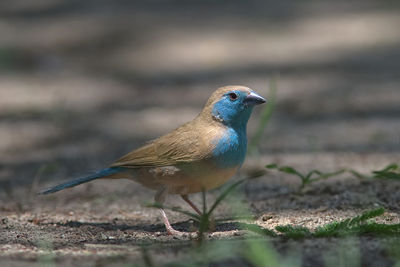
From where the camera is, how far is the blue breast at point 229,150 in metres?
4.12

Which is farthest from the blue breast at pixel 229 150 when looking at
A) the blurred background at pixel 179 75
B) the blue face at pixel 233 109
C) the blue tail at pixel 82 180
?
the blurred background at pixel 179 75

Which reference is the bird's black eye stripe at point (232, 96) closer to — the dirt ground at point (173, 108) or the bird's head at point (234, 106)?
the bird's head at point (234, 106)

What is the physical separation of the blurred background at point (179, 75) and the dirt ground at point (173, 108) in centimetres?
2

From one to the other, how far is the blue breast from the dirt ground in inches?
14.2

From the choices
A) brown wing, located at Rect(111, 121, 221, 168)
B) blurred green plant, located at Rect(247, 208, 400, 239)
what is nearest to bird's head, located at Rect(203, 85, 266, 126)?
brown wing, located at Rect(111, 121, 221, 168)

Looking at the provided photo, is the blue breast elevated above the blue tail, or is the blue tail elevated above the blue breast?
the blue breast

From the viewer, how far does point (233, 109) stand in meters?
4.40

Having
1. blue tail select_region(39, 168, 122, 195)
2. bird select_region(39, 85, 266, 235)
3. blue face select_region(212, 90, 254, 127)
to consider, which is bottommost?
blue tail select_region(39, 168, 122, 195)

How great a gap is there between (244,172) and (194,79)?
11.3 ft

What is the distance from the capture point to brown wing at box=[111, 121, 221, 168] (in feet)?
13.7

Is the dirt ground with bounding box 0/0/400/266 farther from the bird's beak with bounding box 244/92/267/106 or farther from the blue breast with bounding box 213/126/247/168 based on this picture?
the bird's beak with bounding box 244/92/267/106

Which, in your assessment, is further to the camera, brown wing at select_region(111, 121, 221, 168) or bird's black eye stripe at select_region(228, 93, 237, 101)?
bird's black eye stripe at select_region(228, 93, 237, 101)

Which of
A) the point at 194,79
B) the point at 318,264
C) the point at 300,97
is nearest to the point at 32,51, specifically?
the point at 194,79

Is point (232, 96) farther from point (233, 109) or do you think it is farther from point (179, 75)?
point (179, 75)
